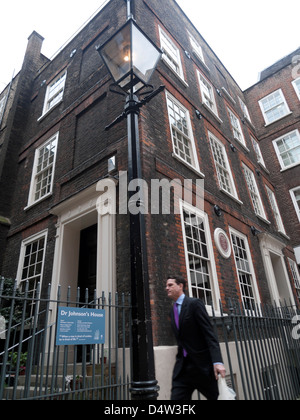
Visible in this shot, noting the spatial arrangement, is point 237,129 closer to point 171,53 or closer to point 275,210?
point 275,210

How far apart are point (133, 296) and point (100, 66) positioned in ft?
27.1

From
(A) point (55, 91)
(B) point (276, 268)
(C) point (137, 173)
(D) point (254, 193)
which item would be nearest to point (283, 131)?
(D) point (254, 193)

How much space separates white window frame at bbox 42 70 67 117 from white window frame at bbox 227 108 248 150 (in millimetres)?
7710

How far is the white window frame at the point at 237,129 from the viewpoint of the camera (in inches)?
521

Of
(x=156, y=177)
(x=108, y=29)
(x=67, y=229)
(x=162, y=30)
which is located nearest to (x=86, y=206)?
(x=67, y=229)

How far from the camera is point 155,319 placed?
4.61 metres

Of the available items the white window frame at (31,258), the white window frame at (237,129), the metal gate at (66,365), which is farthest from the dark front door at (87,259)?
the white window frame at (237,129)

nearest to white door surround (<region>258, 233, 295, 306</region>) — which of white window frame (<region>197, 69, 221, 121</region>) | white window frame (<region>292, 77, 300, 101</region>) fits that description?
white window frame (<region>197, 69, 221, 121</region>)

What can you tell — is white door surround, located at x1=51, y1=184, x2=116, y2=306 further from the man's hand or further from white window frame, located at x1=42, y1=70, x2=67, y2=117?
white window frame, located at x1=42, y1=70, x2=67, y2=117

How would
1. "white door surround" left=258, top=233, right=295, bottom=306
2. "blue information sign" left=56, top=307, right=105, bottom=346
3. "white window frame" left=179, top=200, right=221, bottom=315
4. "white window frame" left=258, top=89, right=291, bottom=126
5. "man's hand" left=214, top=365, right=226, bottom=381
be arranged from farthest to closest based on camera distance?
"white window frame" left=258, top=89, right=291, bottom=126, "white door surround" left=258, top=233, right=295, bottom=306, "white window frame" left=179, top=200, right=221, bottom=315, "blue information sign" left=56, top=307, right=105, bottom=346, "man's hand" left=214, top=365, right=226, bottom=381

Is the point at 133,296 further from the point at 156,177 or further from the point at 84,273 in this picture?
the point at 84,273

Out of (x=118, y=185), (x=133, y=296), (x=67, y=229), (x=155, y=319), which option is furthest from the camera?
(x=67, y=229)

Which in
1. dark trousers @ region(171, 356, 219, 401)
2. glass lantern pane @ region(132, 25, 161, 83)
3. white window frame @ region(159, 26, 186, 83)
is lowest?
dark trousers @ region(171, 356, 219, 401)

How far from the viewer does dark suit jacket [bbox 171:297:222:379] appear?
2730 millimetres
